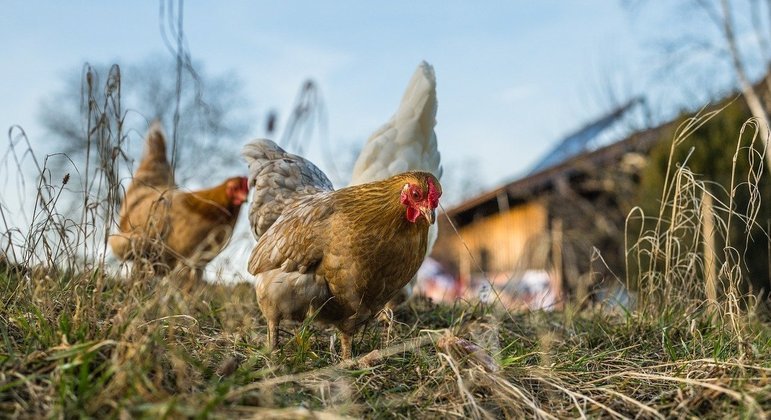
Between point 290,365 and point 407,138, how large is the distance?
2.57 metres

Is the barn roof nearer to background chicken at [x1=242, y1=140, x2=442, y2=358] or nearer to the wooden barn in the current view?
the wooden barn

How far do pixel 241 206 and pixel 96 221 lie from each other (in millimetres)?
3043

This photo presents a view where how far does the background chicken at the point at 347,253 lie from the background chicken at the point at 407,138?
57.8 inches

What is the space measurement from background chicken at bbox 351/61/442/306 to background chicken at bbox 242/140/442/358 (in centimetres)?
147

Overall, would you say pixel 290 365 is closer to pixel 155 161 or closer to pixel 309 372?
pixel 309 372

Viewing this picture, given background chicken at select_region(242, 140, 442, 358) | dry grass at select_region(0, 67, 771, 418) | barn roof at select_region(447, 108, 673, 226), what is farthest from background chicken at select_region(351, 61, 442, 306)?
barn roof at select_region(447, 108, 673, 226)

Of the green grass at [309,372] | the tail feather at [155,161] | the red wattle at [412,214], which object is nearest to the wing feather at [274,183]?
the green grass at [309,372]

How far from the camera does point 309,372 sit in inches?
84.4

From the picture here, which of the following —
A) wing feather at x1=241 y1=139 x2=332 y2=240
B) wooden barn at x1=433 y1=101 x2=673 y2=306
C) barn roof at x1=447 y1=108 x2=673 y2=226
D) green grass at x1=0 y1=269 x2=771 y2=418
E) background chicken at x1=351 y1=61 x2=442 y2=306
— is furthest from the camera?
barn roof at x1=447 y1=108 x2=673 y2=226

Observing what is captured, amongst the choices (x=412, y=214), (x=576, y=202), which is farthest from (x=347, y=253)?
(x=576, y=202)

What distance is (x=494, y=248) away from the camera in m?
16.8

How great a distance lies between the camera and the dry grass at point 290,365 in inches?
68.2

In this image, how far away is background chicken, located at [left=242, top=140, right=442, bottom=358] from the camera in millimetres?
2799

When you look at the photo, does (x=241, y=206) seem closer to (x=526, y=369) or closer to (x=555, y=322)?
(x=555, y=322)
